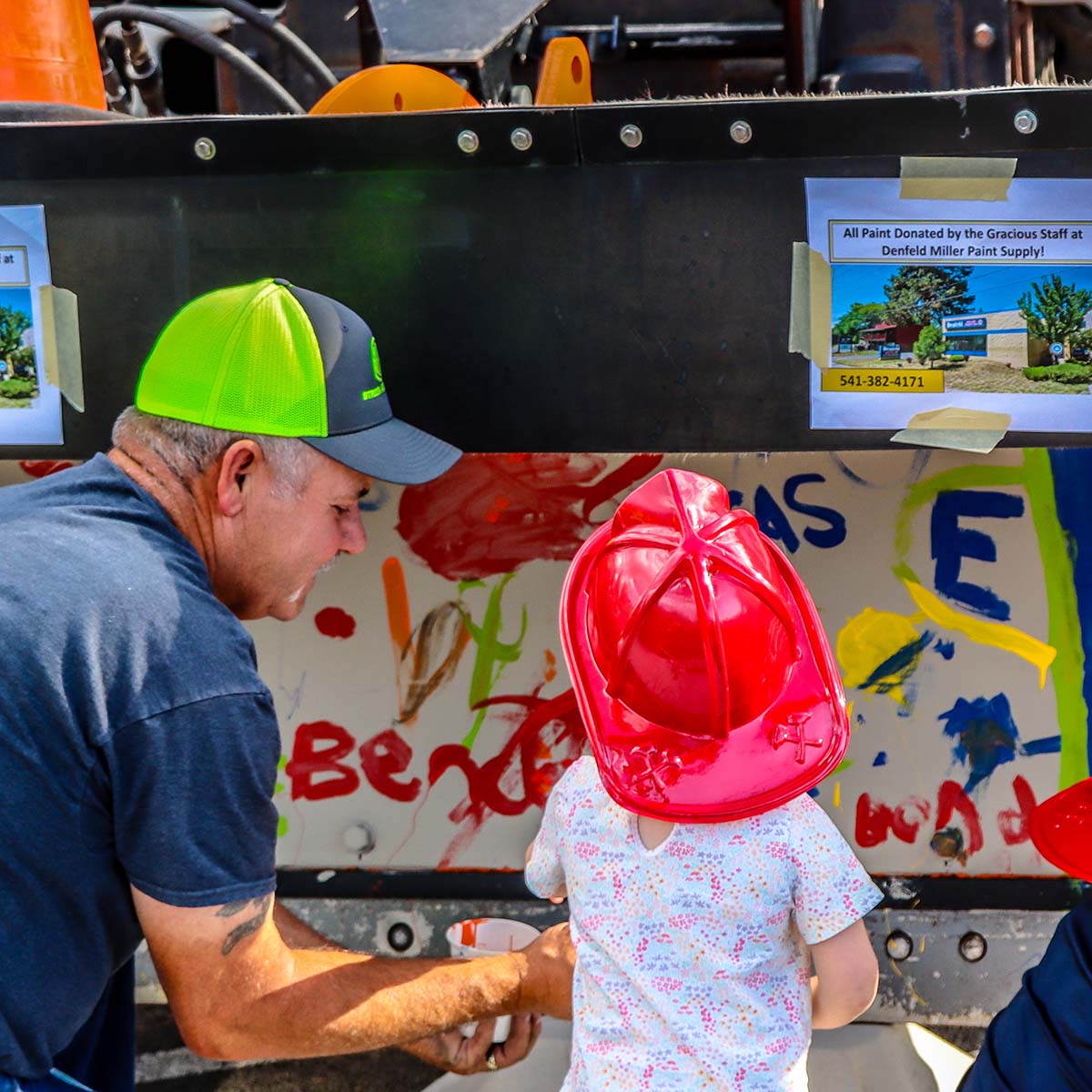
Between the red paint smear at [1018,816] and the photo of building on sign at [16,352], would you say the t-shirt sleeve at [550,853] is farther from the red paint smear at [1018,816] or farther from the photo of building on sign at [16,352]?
the photo of building on sign at [16,352]

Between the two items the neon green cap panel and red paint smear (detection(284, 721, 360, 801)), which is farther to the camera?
red paint smear (detection(284, 721, 360, 801))

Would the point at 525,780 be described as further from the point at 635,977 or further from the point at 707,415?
the point at 707,415

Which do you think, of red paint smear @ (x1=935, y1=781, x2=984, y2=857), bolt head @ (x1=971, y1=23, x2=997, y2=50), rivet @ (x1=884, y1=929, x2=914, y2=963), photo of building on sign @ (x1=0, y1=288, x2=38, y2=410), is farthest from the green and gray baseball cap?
bolt head @ (x1=971, y1=23, x2=997, y2=50)

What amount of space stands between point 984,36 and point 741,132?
1.15 metres

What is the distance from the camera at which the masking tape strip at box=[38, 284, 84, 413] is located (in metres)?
2.18

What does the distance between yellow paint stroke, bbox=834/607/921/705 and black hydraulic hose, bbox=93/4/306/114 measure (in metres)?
1.45

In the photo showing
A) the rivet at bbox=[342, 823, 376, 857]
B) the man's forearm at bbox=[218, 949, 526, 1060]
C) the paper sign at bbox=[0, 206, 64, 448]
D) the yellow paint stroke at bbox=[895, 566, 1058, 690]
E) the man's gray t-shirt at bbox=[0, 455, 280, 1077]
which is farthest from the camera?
the rivet at bbox=[342, 823, 376, 857]

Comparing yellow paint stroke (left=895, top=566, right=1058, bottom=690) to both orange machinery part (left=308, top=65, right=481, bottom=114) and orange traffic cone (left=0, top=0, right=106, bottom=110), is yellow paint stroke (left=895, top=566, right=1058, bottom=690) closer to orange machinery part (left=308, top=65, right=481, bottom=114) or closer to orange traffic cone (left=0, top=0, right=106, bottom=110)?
orange machinery part (left=308, top=65, right=481, bottom=114)

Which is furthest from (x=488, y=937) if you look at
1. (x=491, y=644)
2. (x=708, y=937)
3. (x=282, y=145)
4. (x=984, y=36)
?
(x=984, y=36)

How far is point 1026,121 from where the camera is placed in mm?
1906

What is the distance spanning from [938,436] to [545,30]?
4.87 ft

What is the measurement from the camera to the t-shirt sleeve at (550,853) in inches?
81.5

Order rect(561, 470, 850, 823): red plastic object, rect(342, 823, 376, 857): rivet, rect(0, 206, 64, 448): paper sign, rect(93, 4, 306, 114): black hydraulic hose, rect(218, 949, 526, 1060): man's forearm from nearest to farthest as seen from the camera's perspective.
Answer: rect(561, 470, 850, 823): red plastic object → rect(218, 949, 526, 1060): man's forearm → rect(0, 206, 64, 448): paper sign → rect(342, 823, 376, 857): rivet → rect(93, 4, 306, 114): black hydraulic hose

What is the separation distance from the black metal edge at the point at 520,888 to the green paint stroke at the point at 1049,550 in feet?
0.91
